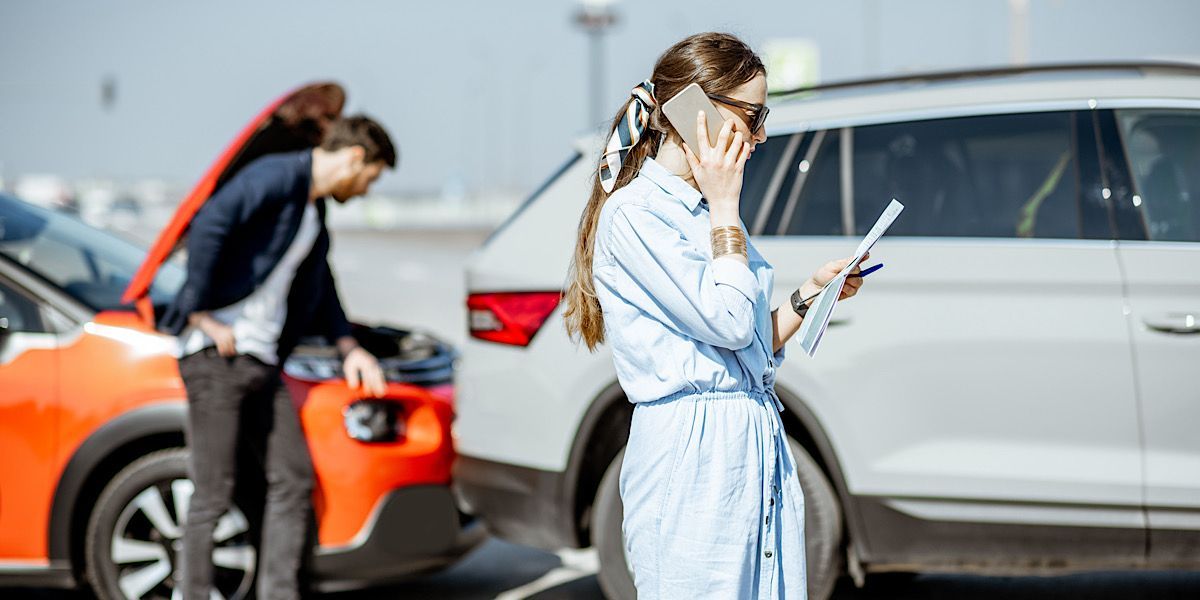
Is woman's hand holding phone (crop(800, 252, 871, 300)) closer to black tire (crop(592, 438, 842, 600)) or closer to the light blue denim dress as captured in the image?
the light blue denim dress

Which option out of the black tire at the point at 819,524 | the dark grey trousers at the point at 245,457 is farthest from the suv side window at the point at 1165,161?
the dark grey trousers at the point at 245,457

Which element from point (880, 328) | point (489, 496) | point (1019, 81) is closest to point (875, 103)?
point (1019, 81)

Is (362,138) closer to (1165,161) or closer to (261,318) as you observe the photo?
(261,318)

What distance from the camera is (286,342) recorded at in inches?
160

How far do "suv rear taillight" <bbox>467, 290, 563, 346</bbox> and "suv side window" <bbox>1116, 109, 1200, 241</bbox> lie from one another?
1.72 m

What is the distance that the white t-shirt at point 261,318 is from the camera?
3.88m

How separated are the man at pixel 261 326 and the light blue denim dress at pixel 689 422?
1.80m

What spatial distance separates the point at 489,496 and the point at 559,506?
0.26m

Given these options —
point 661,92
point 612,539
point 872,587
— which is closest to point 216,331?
point 612,539

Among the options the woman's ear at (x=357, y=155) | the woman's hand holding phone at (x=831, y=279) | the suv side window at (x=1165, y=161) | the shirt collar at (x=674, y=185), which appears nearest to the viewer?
the shirt collar at (x=674, y=185)

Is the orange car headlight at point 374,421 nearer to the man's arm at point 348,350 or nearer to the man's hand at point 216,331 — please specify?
the man's arm at point 348,350

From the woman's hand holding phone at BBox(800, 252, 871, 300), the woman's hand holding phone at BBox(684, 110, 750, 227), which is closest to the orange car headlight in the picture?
the woman's hand holding phone at BBox(800, 252, 871, 300)

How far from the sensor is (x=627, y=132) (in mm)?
2420

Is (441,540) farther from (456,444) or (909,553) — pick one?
(909,553)
